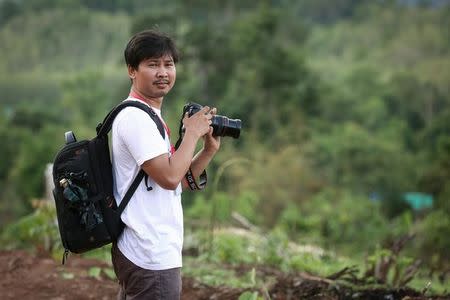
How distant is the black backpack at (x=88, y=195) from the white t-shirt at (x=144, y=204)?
30 mm

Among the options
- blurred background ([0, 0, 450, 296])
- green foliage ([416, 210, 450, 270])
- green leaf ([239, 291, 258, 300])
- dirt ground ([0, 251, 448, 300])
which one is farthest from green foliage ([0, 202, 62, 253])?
green foliage ([416, 210, 450, 270])

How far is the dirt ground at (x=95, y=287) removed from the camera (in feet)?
13.0

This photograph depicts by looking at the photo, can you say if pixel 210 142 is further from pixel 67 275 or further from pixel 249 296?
pixel 67 275

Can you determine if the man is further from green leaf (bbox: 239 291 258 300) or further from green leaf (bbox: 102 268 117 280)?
green leaf (bbox: 102 268 117 280)

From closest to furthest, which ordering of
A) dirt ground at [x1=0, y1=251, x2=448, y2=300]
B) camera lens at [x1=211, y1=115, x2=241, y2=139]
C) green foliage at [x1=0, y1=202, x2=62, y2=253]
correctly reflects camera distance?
camera lens at [x1=211, y1=115, x2=241, y2=139] → dirt ground at [x1=0, y1=251, x2=448, y2=300] → green foliage at [x1=0, y1=202, x2=62, y2=253]

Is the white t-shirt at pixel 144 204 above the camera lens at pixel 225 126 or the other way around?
the other way around

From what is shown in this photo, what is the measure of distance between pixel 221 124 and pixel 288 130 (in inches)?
1206

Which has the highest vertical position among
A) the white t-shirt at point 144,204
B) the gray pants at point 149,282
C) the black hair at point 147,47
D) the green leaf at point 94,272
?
the black hair at point 147,47

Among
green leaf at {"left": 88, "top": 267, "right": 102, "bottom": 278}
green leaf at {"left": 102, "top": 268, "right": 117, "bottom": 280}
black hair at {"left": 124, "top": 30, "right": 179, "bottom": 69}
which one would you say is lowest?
green leaf at {"left": 102, "top": 268, "right": 117, "bottom": 280}

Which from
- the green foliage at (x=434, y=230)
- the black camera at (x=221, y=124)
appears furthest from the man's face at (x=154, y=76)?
the green foliage at (x=434, y=230)

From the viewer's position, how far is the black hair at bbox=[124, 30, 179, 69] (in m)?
2.67

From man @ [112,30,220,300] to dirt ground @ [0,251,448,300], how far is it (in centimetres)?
127

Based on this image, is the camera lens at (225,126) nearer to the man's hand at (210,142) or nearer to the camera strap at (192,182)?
the man's hand at (210,142)

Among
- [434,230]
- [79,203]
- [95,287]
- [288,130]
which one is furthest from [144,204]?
[288,130]
